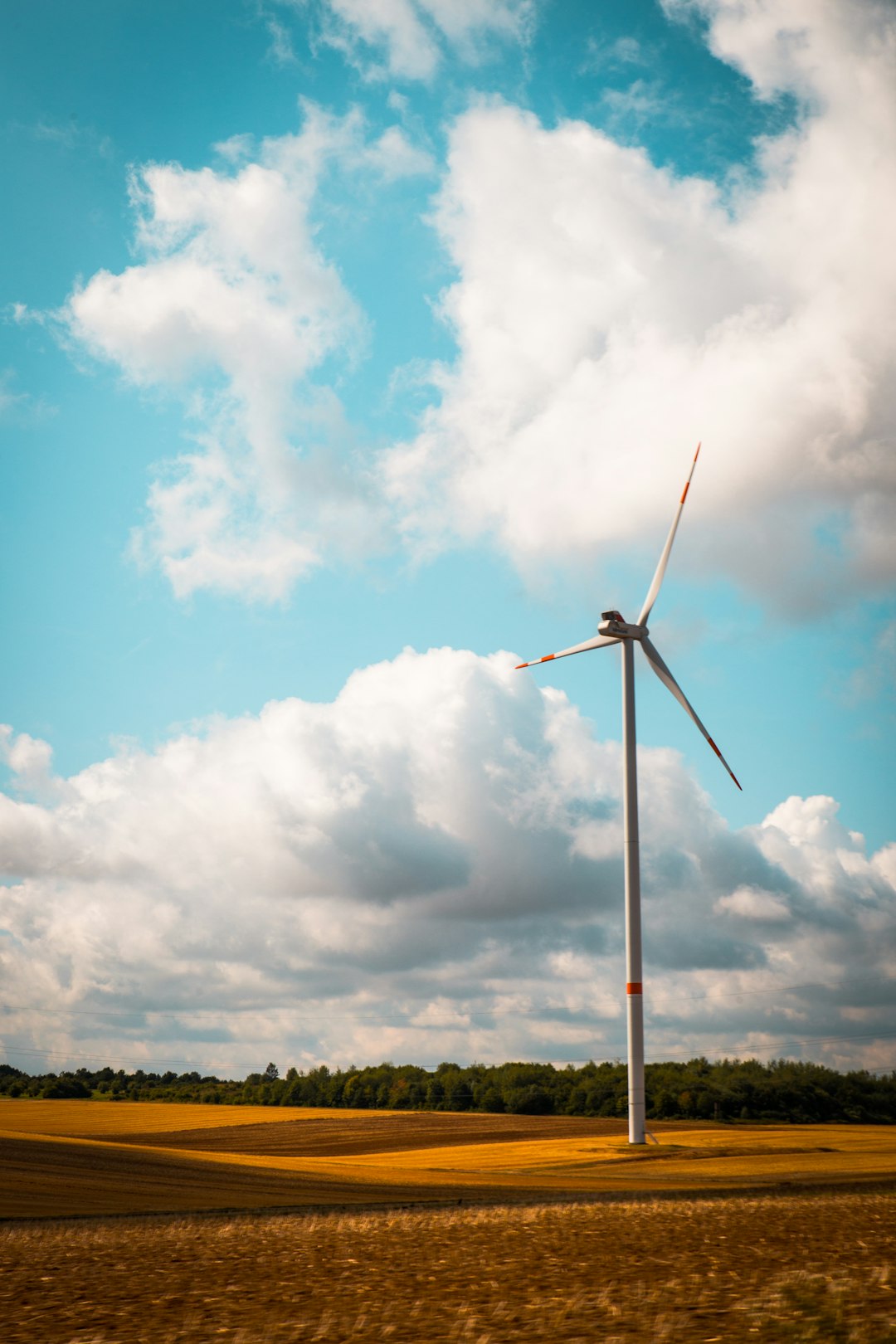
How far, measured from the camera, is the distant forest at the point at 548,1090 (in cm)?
8831

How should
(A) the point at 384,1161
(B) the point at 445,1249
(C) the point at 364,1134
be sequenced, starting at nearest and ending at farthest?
(B) the point at 445,1249, (A) the point at 384,1161, (C) the point at 364,1134

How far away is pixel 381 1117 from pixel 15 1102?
3561cm

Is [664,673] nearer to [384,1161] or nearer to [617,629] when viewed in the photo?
[617,629]

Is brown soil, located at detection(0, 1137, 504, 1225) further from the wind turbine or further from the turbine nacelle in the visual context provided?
the turbine nacelle

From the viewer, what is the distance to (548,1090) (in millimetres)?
96688

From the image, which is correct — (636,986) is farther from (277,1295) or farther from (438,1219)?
(277,1295)

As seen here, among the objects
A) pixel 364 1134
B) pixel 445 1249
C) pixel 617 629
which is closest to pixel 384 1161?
pixel 364 1134

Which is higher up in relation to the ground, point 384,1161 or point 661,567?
point 661,567

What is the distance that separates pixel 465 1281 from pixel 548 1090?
89.5 metres

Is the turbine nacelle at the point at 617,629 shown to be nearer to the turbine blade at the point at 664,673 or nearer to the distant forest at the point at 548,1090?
the turbine blade at the point at 664,673

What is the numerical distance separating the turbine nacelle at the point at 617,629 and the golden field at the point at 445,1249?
2546 centimetres

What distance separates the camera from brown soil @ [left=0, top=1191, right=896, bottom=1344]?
360 inches

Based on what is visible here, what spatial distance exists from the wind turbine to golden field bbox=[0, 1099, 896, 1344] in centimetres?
459

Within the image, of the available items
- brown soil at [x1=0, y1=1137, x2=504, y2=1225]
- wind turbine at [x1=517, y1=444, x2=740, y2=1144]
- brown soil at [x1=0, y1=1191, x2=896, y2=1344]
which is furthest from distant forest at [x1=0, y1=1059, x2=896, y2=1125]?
brown soil at [x1=0, y1=1191, x2=896, y2=1344]
